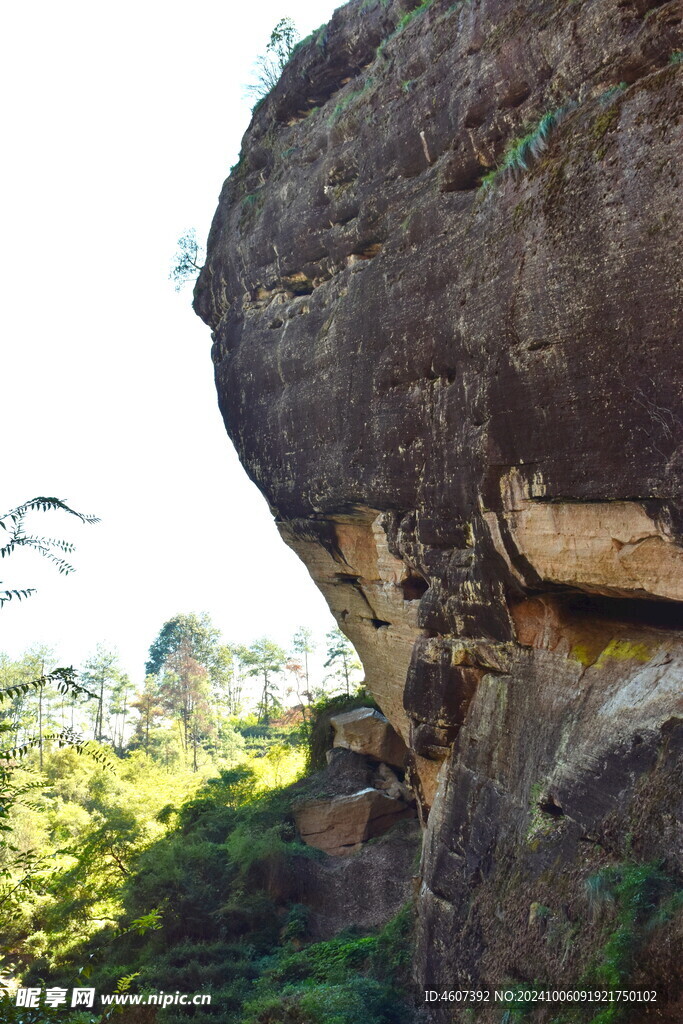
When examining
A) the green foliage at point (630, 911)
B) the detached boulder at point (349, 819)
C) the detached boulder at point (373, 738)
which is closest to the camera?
the green foliage at point (630, 911)

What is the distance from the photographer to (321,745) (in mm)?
22625

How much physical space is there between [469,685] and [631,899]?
470 cm

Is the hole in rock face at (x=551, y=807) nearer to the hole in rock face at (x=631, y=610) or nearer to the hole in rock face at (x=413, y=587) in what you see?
the hole in rock face at (x=631, y=610)

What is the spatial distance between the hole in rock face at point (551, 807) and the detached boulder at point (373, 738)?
37.7ft

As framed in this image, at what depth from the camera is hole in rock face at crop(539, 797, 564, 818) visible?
352 inches

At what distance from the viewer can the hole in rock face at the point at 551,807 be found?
29.3 feet

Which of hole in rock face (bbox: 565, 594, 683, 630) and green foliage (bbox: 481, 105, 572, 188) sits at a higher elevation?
green foliage (bbox: 481, 105, 572, 188)

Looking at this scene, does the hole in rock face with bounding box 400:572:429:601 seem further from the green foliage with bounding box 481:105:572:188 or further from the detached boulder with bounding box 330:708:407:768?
the detached boulder with bounding box 330:708:407:768

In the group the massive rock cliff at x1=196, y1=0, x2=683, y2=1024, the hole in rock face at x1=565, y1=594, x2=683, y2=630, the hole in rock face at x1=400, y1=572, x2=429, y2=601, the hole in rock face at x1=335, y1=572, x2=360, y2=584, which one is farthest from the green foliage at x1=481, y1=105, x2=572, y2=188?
the hole in rock face at x1=335, y1=572, x2=360, y2=584

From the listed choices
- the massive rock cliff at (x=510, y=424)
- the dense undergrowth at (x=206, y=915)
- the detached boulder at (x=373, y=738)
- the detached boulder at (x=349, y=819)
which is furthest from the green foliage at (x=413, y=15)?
the detached boulder at (x=349, y=819)

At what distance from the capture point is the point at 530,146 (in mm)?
9461

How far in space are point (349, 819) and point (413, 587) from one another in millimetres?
8040

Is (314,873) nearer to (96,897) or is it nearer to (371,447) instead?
(96,897)

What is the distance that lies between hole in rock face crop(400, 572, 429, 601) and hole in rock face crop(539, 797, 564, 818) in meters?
5.25
